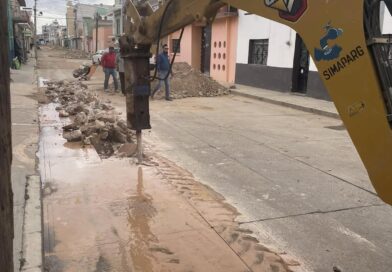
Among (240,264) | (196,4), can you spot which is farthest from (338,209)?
(196,4)

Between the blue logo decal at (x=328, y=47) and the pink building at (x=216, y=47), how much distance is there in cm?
1740

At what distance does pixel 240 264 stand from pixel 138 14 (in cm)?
317

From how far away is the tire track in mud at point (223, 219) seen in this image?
13.0 feet

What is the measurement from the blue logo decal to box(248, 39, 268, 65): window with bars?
17.3 m

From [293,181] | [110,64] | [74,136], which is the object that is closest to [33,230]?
[293,181]

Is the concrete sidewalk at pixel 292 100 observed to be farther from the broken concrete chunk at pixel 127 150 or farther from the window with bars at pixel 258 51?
the broken concrete chunk at pixel 127 150

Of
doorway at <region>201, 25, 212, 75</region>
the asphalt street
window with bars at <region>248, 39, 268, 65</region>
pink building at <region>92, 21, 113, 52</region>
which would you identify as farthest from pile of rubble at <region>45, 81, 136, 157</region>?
pink building at <region>92, 21, 113, 52</region>

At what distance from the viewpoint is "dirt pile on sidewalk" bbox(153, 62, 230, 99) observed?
1708 centimetres

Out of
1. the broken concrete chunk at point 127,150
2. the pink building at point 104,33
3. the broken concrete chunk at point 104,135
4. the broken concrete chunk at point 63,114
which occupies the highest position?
the pink building at point 104,33

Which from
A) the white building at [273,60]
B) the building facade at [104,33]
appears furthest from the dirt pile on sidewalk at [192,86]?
the building facade at [104,33]

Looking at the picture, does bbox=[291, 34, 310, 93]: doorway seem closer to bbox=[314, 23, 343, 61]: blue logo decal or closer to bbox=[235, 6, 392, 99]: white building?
bbox=[235, 6, 392, 99]: white building

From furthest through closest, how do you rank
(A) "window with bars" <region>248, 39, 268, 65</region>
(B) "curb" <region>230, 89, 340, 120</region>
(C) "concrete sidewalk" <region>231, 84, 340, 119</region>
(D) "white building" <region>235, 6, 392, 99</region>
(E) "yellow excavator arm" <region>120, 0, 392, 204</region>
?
(A) "window with bars" <region>248, 39, 268, 65</region> < (D) "white building" <region>235, 6, 392, 99</region> < (C) "concrete sidewalk" <region>231, 84, 340, 119</region> < (B) "curb" <region>230, 89, 340, 120</region> < (E) "yellow excavator arm" <region>120, 0, 392, 204</region>

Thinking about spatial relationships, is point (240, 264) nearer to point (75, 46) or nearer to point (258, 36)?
point (258, 36)

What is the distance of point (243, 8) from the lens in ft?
10.5
